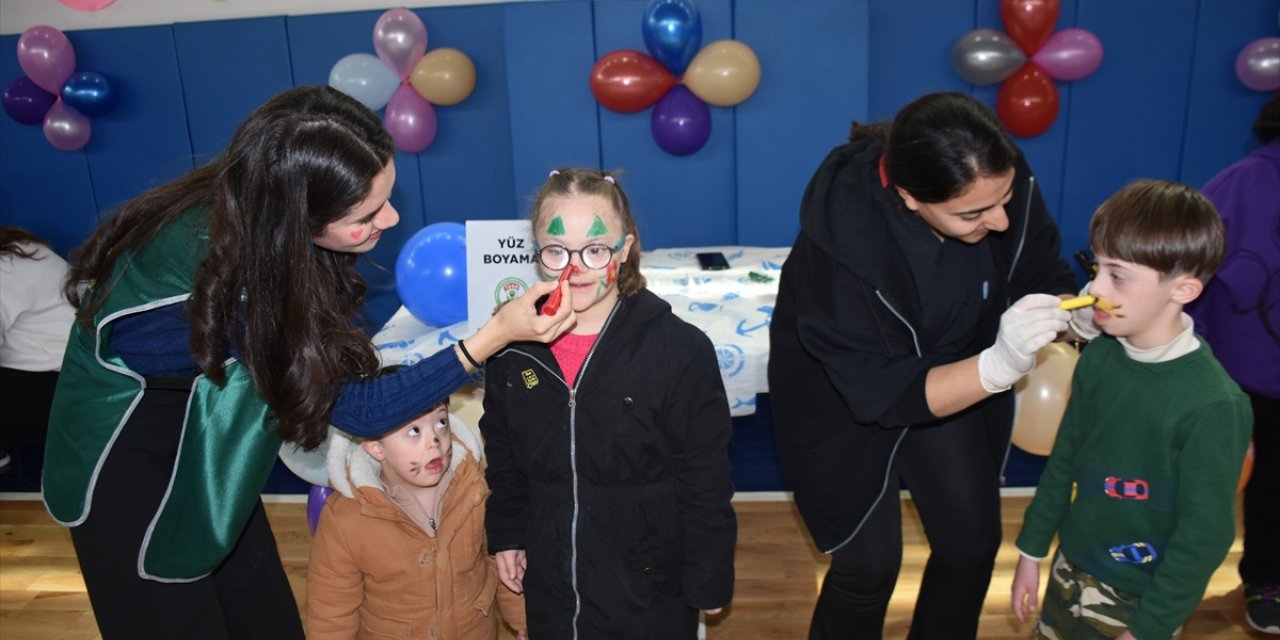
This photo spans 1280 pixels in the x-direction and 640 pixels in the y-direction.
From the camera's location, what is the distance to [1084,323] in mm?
1788

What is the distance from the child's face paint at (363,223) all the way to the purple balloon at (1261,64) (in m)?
4.17

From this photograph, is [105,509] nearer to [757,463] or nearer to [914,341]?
[914,341]

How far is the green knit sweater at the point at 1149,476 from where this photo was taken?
1531 mm

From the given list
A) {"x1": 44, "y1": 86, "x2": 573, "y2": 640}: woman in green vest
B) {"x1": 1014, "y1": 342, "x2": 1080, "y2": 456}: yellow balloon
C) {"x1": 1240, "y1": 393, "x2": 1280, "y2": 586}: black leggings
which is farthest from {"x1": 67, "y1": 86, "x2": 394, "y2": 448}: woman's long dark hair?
{"x1": 1240, "y1": 393, "x2": 1280, "y2": 586}: black leggings

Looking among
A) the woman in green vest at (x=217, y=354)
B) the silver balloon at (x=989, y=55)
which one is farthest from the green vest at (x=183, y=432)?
the silver balloon at (x=989, y=55)

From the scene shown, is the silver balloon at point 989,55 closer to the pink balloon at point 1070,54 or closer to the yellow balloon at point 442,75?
the pink balloon at point 1070,54

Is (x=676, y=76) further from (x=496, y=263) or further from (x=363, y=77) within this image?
(x=496, y=263)

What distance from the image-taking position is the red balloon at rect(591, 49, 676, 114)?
4.00 m

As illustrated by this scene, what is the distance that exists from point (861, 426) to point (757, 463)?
5.55 ft

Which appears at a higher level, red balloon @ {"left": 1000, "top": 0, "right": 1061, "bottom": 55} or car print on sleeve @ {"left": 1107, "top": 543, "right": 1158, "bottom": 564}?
red balloon @ {"left": 1000, "top": 0, "right": 1061, "bottom": 55}

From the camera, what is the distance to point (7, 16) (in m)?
4.84

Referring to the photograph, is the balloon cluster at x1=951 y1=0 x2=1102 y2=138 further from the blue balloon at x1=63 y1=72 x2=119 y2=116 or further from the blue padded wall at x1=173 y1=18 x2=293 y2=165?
the blue balloon at x1=63 y1=72 x2=119 y2=116

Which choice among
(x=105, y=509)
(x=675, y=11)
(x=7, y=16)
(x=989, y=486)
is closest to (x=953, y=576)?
(x=989, y=486)

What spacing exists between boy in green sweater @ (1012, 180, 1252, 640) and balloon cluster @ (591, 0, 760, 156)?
2490 mm
